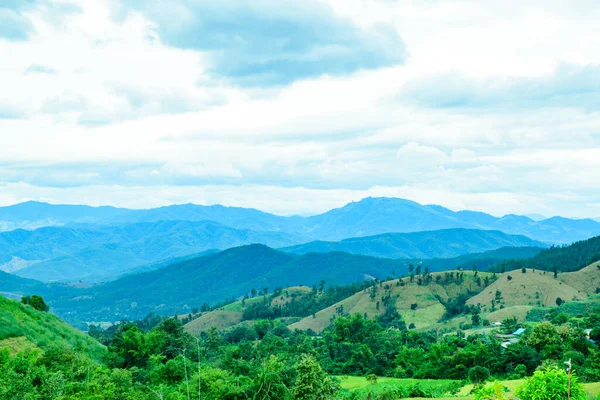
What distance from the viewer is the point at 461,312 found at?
166750mm

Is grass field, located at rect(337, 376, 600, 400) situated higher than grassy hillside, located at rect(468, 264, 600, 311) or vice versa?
grassy hillside, located at rect(468, 264, 600, 311)

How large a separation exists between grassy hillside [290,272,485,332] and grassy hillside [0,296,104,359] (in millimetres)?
117147

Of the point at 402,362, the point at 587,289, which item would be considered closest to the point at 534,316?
the point at 587,289

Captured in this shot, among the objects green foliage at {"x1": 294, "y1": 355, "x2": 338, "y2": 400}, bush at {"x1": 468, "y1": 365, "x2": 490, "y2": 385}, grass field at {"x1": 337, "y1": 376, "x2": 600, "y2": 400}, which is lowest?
grass field at {"x1": 337, "y1": 376, "x2": 600, "y2": 400}

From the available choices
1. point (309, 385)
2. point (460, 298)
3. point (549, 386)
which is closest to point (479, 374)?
point (309, 385)

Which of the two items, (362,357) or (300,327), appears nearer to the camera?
(362,357)

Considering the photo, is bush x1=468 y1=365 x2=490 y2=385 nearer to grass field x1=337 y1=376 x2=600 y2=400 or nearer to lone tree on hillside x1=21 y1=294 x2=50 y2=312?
grass field x1=337 y1=376 x2=600 y2=400

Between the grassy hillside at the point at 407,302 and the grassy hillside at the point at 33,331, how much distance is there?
11715 centimetres

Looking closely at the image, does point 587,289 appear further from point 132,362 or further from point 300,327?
point 132,362

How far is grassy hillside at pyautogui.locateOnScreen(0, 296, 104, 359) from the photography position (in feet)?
173

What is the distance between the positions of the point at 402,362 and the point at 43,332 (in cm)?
5517

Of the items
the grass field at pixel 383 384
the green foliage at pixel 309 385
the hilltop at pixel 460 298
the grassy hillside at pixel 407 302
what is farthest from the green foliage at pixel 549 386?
the grassy hillside at pixel 407 302

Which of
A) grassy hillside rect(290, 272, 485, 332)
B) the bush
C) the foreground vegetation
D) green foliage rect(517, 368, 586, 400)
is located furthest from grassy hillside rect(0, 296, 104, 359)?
grassy hillside rect(290, 272, 485, 332)

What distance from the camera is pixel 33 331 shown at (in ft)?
188
